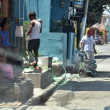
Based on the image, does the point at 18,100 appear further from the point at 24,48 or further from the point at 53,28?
the point at 53,28

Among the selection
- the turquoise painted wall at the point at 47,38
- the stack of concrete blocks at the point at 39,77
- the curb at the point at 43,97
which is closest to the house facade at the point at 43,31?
the turquoise painted wall at the point at 47,38

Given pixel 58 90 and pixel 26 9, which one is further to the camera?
pixel 26 9

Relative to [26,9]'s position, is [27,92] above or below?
below

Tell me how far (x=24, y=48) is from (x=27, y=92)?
570 centimetres

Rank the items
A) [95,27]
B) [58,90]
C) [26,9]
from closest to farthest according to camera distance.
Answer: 1. [58,90]
2. [26,9]
3. [95,27]

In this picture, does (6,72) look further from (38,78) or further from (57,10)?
(57,10)

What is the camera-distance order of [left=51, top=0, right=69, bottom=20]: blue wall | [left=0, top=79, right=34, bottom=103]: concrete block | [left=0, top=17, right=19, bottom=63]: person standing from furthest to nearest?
1. [left=51, top=0, right=69, bottom=20]: blue wall
2. [left=0, top=17, right=19, bottom=63]: person standing
3. [left=0, top=79, right=34, bottom=103]: concrete block

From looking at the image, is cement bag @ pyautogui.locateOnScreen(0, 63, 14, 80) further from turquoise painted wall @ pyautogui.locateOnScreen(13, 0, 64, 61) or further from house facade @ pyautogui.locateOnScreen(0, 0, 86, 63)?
turquoise painted wall @ pyautogui.locateOnScreen(13, 0, 64, 61)

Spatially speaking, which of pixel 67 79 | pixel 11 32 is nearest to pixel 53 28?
pixel 11 32

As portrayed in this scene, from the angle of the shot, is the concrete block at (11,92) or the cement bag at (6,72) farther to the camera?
the cement bag at (6,72)

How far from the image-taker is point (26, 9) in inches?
457

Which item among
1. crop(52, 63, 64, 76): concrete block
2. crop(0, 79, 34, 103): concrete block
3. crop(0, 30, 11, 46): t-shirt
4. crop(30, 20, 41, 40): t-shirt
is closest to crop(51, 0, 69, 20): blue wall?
crop(52, 63, 64, 76): concrete block

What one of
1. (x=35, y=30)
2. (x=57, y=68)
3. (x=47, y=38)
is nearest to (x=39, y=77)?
(x=35, y=30)

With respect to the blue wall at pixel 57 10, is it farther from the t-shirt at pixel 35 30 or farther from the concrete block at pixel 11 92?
the concrete block at pixel 11 92
